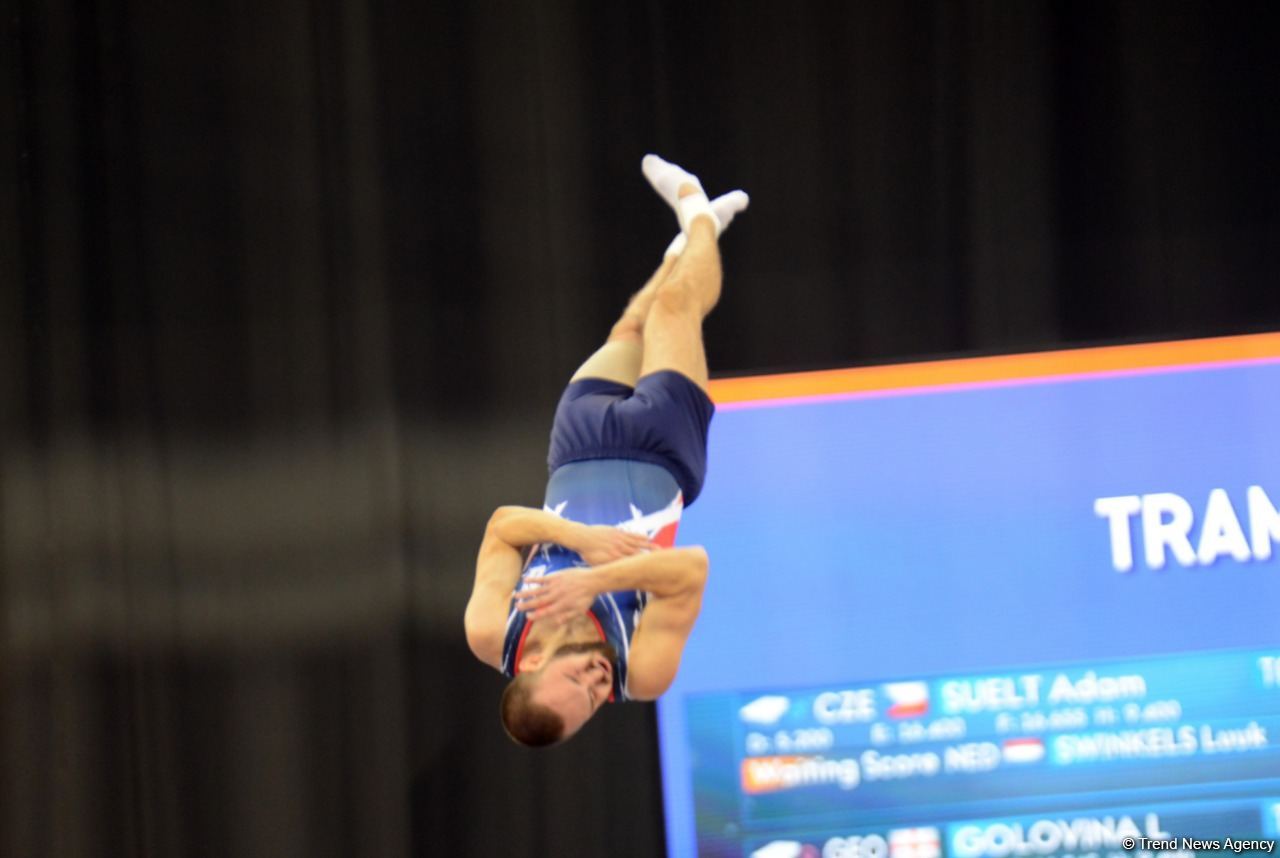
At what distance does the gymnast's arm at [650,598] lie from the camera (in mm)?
2611

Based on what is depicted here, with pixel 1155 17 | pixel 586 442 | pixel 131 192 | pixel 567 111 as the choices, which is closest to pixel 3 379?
pixel 131 192

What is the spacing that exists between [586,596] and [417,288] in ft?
5.84

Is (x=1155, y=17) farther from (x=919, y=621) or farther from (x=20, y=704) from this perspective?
(x=20, y=704)

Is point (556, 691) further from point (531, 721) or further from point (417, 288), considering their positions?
point (417, 288)

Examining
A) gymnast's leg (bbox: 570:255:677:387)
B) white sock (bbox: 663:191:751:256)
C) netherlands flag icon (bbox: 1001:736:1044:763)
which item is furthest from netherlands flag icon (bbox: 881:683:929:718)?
white sock (bbox: 663:191:751:256)

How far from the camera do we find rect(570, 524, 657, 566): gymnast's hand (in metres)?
2.73

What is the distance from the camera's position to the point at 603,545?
2.73m

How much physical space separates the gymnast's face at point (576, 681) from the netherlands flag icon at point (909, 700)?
37.4 inches

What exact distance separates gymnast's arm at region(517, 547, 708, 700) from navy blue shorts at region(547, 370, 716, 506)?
0.32 metres

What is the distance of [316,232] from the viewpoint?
4160mm

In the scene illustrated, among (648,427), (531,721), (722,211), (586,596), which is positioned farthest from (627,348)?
(531,721)

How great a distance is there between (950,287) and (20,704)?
10.2 feet

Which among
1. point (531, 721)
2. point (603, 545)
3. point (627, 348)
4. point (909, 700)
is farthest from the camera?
point (909, 700)

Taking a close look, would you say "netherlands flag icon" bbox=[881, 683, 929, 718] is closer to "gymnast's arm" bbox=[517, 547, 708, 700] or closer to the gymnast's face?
"gymnast's arm" bbox=[517, 547, 708, 700]
